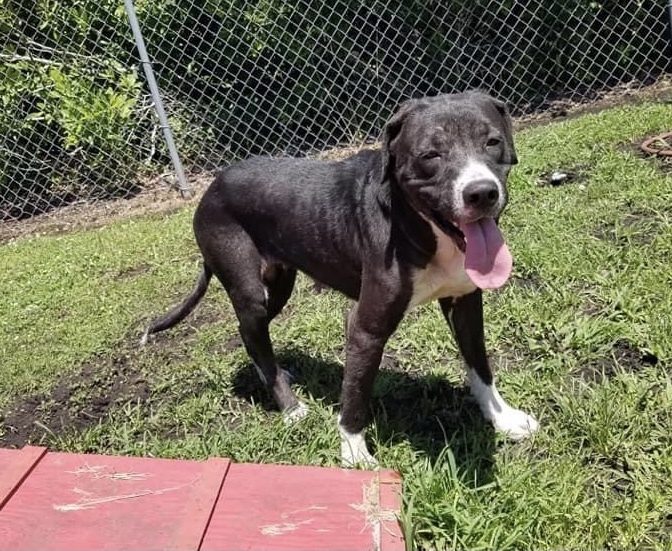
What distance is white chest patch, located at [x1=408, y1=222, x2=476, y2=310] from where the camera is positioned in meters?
2.76

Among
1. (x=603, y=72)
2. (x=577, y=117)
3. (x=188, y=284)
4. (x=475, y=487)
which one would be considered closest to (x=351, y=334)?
(x=475, y=487)

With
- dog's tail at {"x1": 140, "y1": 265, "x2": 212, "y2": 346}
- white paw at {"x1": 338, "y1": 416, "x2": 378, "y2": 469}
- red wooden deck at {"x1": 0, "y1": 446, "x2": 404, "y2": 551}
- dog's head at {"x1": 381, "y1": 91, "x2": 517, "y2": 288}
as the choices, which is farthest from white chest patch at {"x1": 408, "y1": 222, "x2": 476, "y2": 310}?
dog's tail at {"x1": 140, "y1": 265, "x2": 212, "y2": 346}

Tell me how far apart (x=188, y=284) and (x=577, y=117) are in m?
4.85

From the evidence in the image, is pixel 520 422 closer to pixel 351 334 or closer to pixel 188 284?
pixel 351 334

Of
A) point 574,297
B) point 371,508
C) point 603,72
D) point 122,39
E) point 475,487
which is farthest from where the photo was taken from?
point 603,72

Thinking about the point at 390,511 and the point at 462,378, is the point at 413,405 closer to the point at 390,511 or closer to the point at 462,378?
the point at 462,378

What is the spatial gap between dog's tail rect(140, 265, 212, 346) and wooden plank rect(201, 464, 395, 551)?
1.62 m

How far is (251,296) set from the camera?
348 cm

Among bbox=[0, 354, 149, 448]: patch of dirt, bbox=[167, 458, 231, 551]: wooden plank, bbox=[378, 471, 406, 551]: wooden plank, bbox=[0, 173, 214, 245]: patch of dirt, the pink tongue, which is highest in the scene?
the pink tongue

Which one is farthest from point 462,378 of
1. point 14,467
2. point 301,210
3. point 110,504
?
point 14,467

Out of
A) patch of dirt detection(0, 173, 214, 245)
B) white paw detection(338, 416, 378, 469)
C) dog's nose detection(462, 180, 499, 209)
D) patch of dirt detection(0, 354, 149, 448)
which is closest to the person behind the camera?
dog's nose detection(462, 180, 499, 209)

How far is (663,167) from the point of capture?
208 inches

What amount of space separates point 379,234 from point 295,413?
3.68 feet

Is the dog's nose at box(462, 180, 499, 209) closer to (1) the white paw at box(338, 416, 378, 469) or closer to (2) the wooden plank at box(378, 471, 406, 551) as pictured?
(2) the wooden plank at box(378, 471, 406, 551)
